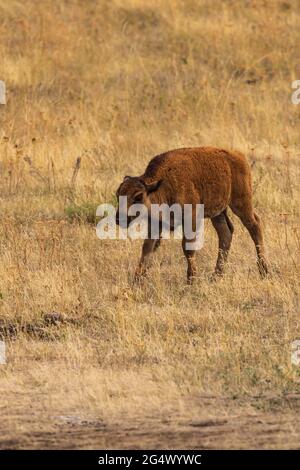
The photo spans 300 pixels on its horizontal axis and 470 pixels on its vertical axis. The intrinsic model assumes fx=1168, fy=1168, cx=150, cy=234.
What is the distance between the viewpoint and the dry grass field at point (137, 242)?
7688 mm

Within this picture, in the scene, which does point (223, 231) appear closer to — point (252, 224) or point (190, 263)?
point (252, 224)

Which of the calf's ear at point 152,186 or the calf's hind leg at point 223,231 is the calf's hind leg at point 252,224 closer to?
the calf's hind leg at point 223,231

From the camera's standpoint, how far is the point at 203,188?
11.0m

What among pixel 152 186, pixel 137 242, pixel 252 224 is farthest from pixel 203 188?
pixel 137 242

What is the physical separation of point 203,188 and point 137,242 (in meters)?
1.45

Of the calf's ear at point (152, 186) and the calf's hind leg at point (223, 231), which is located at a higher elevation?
the calf's ear at point (152, 186)

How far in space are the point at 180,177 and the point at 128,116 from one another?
6.49 metres

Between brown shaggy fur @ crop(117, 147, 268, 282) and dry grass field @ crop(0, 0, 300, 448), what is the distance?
0.93 feet

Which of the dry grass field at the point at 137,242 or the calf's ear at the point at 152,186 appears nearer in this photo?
the dry grass field at the point at 137,242

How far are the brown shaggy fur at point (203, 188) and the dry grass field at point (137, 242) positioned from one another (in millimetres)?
284
